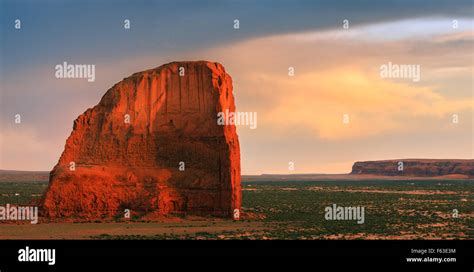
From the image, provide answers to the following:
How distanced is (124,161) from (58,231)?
343 inches

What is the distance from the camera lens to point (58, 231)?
140ft

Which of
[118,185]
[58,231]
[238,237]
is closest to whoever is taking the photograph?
[238,237]

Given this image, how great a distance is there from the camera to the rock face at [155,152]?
4853 cm

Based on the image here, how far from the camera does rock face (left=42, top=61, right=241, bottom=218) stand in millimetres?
48531

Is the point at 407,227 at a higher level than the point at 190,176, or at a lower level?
lower

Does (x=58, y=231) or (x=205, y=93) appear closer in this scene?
(x=58, y=231)

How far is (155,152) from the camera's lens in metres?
50.4

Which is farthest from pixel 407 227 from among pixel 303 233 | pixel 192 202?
pixel 192 202

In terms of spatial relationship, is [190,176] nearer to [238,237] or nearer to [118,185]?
[118,185]

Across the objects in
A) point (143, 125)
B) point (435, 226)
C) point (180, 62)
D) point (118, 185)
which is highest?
point (180, 62)

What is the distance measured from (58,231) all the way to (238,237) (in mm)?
10735

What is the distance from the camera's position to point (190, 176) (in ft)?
163
